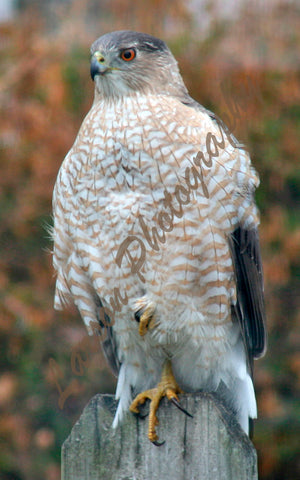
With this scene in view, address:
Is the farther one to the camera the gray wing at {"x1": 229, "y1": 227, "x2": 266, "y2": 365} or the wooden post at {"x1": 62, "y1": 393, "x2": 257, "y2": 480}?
the gray wing at {"x1": 229, "y1": 227, "x2": 266, "y2": 365}

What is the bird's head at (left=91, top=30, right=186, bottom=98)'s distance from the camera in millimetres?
2680

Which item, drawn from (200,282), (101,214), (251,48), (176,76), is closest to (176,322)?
(200,282)

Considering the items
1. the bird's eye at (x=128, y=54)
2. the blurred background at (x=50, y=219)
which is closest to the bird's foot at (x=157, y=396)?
the bird's eye at (x=128, y=54)

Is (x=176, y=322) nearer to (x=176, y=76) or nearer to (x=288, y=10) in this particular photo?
(x=176, y=76)

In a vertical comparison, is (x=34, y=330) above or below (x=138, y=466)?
below

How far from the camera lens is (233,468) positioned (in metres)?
1.76

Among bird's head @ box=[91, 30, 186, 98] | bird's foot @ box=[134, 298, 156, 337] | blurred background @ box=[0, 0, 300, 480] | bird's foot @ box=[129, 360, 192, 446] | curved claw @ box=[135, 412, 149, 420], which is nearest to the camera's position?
bird's foot @ box=[129, 360, 192, 446]

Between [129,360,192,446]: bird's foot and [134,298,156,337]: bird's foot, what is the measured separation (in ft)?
0.68

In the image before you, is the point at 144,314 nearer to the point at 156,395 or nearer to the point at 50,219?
the point at 156,395

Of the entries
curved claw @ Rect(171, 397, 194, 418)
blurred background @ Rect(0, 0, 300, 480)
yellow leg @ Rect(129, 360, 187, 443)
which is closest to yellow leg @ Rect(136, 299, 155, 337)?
yellow leg @ Rect(129, 360, 187, 443)

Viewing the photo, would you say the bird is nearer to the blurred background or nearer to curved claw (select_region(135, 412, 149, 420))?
curved claw (select_region(135, 412, 149, 420))

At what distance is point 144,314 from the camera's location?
258 cm

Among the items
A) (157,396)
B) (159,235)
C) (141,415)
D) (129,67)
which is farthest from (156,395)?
(129,67)

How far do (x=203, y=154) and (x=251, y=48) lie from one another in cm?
231
